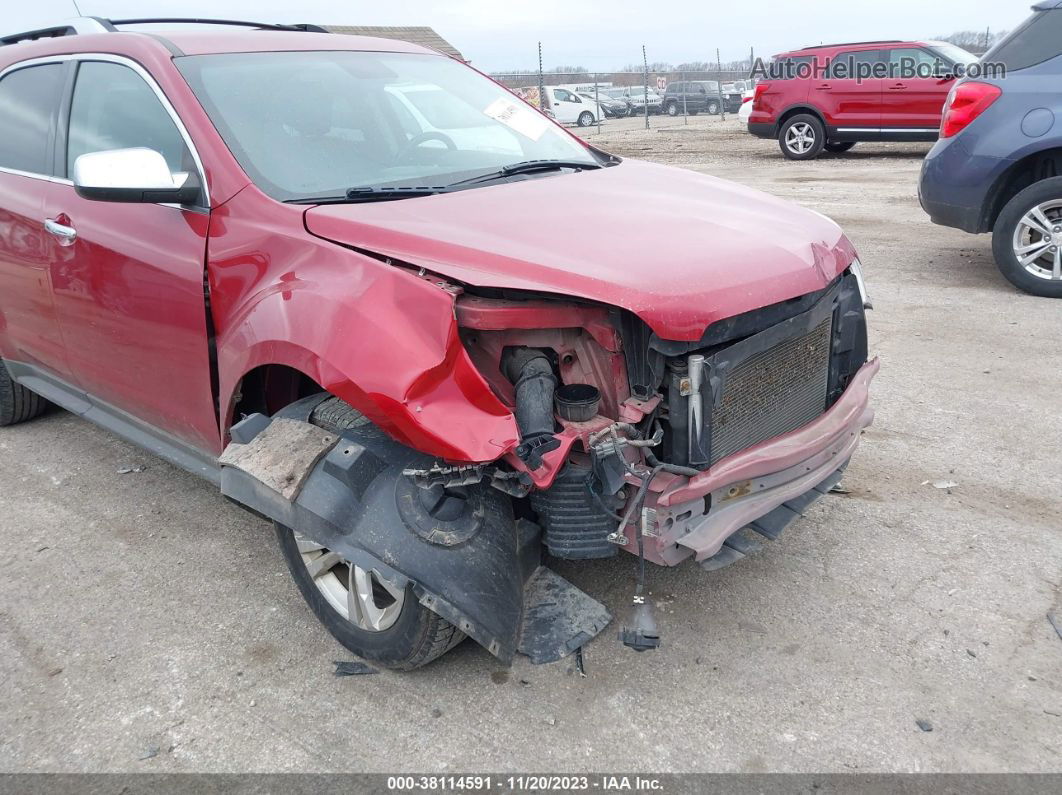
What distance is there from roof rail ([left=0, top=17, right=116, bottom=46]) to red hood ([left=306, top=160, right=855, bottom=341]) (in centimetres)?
188

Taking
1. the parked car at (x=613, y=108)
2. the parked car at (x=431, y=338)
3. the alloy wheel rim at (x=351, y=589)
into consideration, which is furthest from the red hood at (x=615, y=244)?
the parked car at (x=613, y=108)

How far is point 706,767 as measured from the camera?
7.84ft

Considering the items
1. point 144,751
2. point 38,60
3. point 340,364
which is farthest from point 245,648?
point 38,60

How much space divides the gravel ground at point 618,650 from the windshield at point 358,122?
0.99 m

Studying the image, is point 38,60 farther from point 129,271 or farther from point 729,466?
point 729,466

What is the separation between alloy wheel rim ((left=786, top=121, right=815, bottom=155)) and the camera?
14.7 meters

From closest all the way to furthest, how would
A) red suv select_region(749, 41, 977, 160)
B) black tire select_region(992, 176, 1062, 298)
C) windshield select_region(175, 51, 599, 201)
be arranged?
windshield select_region(175, 51, 599, 201) → black tire select_region(992, 176, 1062, 298) → red suv select_region(749, 41, 977, 160)

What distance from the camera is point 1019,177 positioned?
6379 mm

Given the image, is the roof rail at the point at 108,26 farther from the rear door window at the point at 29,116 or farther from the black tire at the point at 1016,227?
the black tire at the point at 1016,227

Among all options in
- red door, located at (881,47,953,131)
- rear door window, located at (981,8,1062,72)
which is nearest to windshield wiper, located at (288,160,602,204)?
rear door window, located at (981,8,1062,72)

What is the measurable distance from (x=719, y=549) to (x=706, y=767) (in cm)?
60

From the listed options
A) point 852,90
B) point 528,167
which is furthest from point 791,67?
point 528,167

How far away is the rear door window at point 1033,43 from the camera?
6.11m

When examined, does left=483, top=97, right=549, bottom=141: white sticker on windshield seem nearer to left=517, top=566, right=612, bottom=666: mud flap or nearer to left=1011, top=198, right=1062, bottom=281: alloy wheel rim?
left=517, top=566, right=612, bottom=666: mud flap
